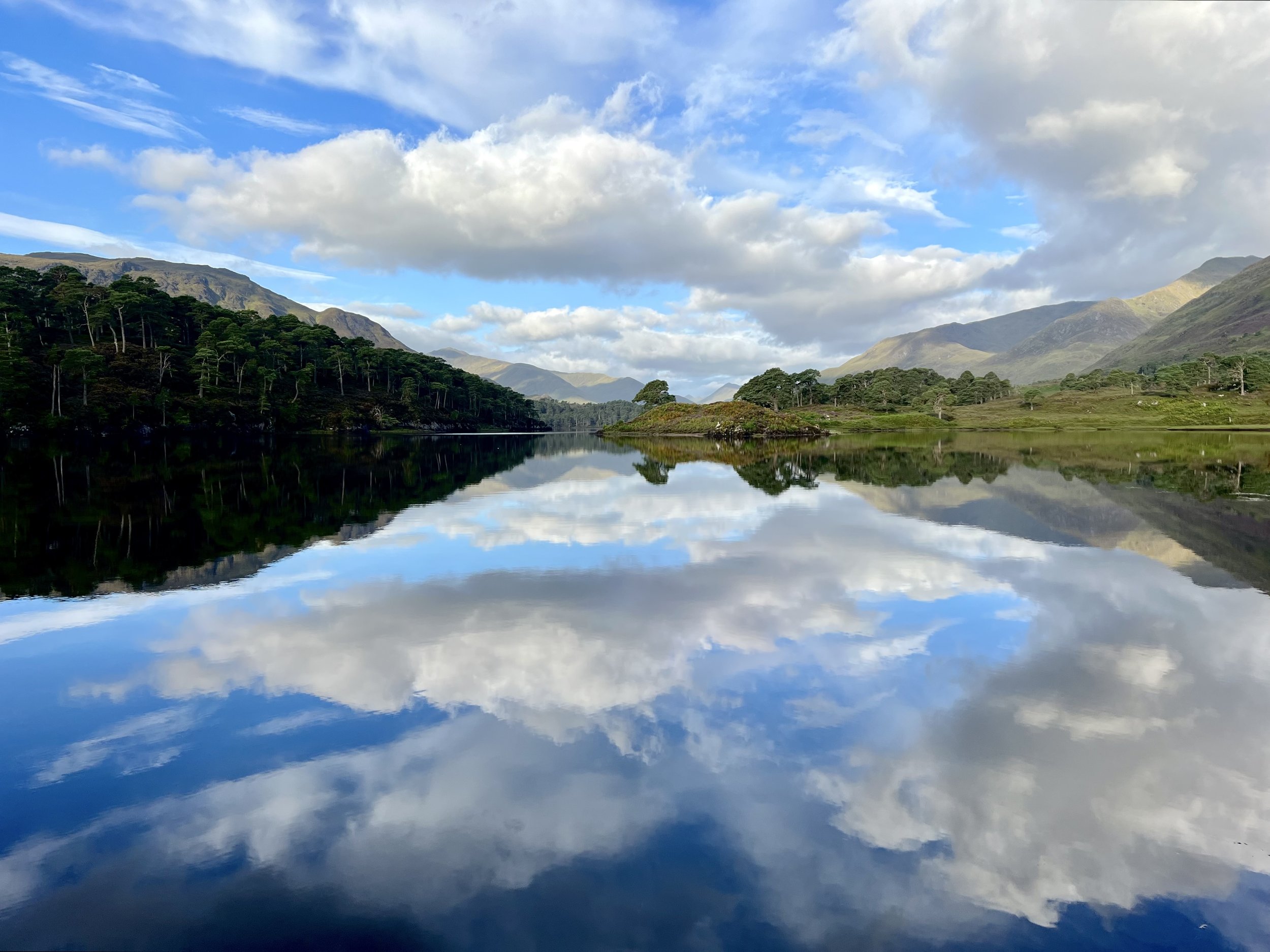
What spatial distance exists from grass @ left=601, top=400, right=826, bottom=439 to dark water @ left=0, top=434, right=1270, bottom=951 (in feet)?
330

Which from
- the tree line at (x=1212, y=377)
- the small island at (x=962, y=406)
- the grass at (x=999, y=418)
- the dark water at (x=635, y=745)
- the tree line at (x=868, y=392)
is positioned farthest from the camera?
the tree line at (x=868, y=392)

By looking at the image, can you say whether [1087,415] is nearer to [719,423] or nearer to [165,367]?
[719,423]

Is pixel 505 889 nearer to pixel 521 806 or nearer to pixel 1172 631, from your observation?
pixel 521 806

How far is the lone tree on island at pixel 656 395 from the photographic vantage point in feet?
571

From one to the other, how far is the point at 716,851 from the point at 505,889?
2.20m

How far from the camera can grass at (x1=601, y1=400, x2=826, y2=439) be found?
12250 centimetres

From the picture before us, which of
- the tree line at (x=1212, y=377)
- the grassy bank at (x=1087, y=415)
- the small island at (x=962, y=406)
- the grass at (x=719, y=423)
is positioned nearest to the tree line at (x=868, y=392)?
the small island at (x=962, y=406)

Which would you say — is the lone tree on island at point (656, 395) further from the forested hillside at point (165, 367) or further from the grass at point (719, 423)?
the forested hillside at point (165, 367)

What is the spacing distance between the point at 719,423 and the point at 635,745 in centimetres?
12532

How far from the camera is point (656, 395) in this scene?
17575 cm

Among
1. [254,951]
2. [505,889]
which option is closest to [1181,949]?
[505,889]

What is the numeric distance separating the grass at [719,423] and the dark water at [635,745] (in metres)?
100

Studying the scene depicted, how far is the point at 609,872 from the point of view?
6.37 meters

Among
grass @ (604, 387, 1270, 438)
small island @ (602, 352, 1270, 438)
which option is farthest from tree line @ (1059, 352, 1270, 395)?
grass @ (604, 387, 1270, 438)
